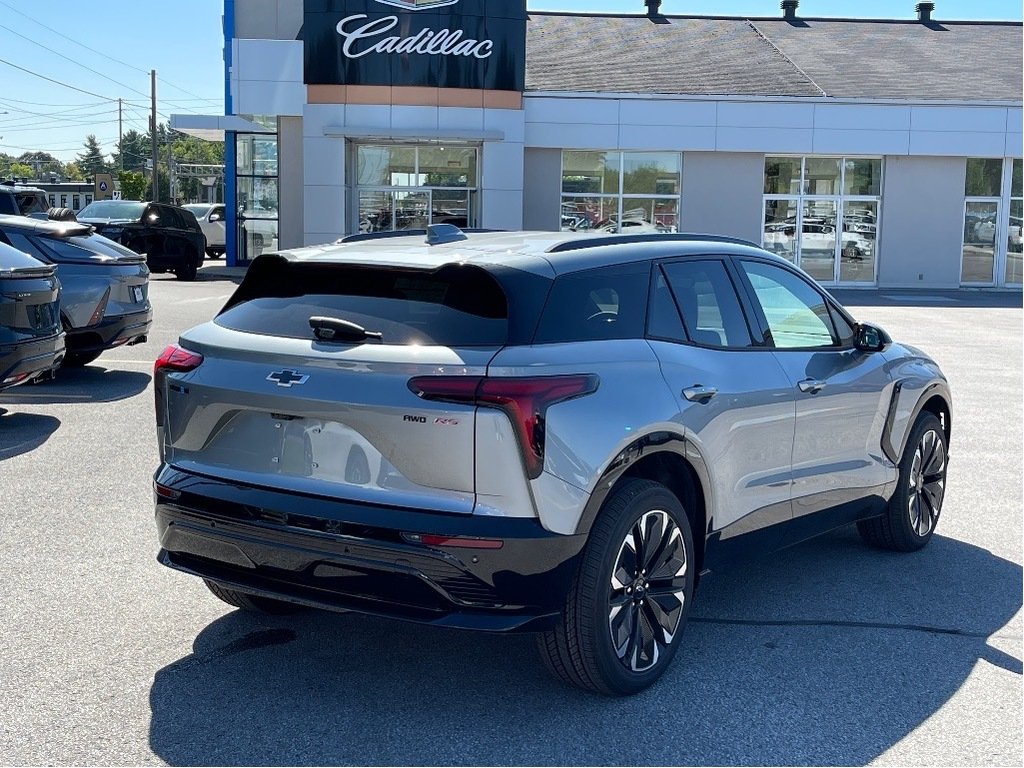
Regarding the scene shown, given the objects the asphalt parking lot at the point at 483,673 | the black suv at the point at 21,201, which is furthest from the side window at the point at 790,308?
the black suv at the point at 21,201

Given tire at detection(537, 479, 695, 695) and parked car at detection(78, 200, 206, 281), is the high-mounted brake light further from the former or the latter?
parked car at detection(78, 200, 206, 281)

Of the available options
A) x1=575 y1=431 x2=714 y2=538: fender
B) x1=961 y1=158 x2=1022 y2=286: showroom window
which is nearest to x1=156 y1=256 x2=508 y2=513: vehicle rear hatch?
x1=575 y1=431 x2=714 y2=538: fender

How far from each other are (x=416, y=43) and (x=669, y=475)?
926 inches

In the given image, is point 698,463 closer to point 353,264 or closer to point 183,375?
A: point 353,264

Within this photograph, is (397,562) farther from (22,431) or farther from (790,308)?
(22,431)

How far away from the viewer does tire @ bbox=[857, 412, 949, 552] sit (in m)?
6.13

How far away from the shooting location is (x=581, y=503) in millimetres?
3904

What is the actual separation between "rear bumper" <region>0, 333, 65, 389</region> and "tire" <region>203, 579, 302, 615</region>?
4567 millimetres

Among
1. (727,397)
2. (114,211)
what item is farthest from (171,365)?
(114,211)

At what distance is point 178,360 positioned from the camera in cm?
440

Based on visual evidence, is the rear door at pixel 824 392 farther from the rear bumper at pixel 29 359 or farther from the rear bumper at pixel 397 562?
the rear bumper at pixel 29 359

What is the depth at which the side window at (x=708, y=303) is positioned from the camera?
4781mm

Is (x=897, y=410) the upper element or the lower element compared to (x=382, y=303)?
lower

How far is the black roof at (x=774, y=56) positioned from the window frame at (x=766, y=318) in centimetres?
2371
